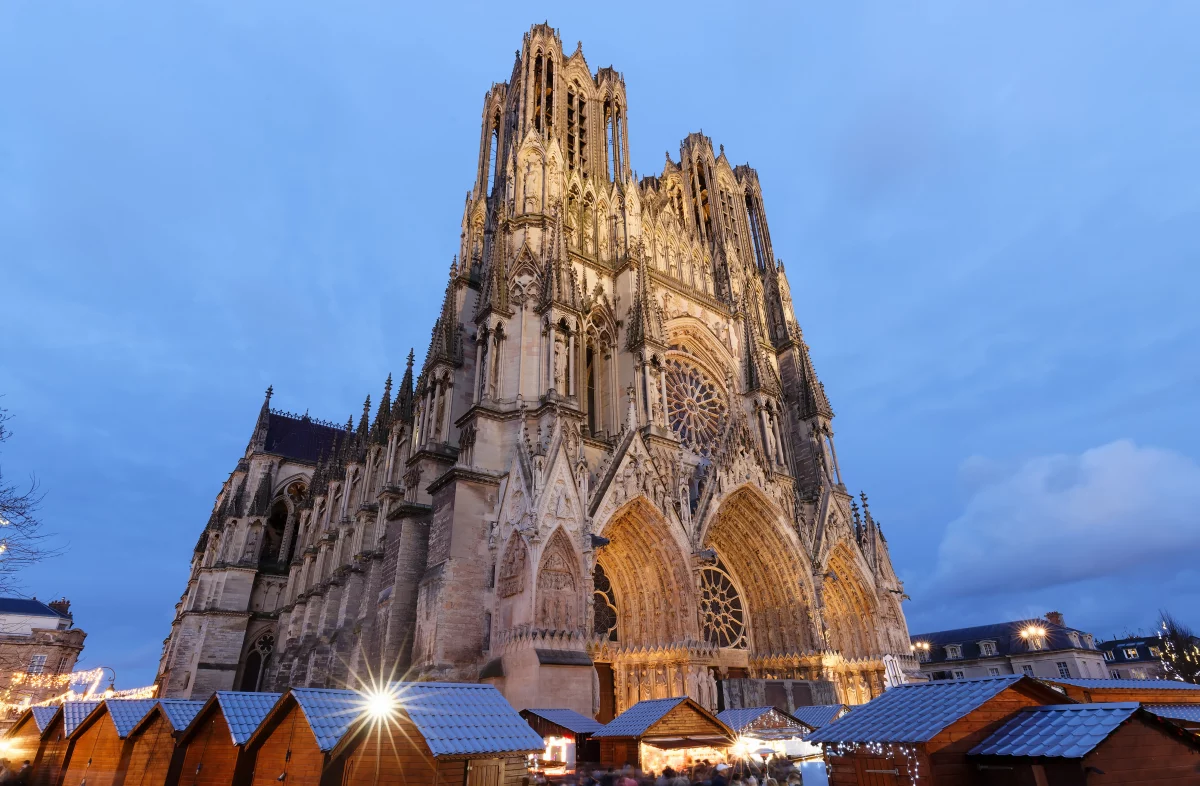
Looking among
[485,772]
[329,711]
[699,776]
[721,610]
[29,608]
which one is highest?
[29,608]

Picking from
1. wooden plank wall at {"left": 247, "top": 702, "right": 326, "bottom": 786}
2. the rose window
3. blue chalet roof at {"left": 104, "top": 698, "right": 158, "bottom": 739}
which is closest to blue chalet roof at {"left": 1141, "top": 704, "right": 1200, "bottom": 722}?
the rose window

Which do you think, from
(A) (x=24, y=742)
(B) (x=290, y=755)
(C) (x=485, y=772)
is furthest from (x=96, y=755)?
(C) (x=485, y=772)

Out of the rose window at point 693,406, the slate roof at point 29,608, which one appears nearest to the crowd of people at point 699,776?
the rose window at point 693,406

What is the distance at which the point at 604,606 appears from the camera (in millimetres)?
19328

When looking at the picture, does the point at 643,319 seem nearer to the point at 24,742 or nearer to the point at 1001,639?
the point at 24,742

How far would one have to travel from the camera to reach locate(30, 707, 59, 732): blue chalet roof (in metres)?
14.6

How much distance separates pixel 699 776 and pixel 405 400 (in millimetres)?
20224

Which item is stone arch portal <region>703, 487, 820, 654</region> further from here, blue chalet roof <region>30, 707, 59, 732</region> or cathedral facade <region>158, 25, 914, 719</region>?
blue chalet roof <region>30, 707, 59, 732</region>

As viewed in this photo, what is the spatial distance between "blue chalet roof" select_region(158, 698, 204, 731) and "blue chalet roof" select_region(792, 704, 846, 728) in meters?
Answer: 13.5

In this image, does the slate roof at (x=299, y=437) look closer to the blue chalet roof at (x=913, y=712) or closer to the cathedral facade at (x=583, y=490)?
the cathedral facade at (x=583, y=490)

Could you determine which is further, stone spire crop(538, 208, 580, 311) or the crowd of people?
stone spire crop(538, 208, 580, 311)

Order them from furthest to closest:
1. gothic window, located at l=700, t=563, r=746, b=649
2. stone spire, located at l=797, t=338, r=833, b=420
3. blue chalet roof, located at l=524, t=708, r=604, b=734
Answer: stone spire, located at l=797, t=338, r=833, b=420
gothic window, located at l=700, t=563, r=746, b=649
blue chalet roof, located at l=524, t=708, r=604, b=734

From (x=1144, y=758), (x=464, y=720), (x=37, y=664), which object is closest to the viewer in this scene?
(x=1144, y=758)

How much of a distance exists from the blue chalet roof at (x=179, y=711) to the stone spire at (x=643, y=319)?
51.3ft
